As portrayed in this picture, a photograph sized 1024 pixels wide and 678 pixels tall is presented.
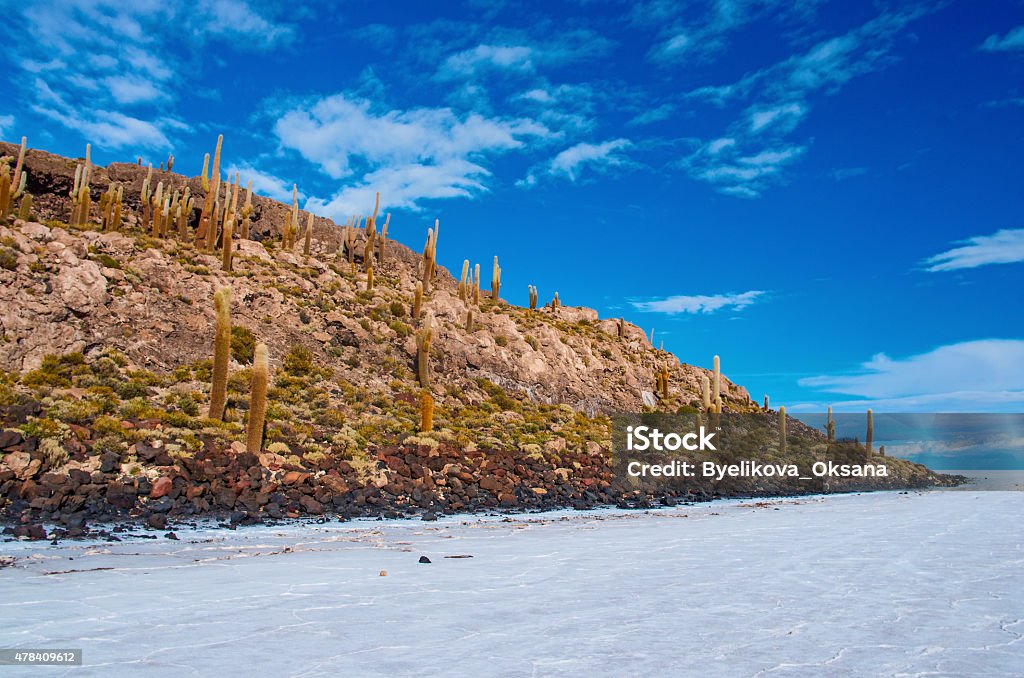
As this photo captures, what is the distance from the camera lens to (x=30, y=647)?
436 cm

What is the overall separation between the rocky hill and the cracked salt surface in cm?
661

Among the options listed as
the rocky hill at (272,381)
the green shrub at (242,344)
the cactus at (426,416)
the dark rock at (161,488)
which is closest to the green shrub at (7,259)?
the rocky hill at (272,381)

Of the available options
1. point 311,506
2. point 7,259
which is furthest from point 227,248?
point 311,506

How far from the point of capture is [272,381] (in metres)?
28.2

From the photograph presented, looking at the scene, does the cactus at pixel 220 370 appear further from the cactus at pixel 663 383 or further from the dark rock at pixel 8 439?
the cactus at pixel 663 383

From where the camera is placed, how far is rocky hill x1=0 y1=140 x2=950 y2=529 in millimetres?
17125

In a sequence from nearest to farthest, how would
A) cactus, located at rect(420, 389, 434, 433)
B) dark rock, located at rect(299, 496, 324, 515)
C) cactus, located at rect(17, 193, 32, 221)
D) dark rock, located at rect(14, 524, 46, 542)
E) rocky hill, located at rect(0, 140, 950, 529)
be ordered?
dark rock, located at rect(14, 524, 46, 542), dark rock, located at rect(299, 496, 324, 515), rocky hill, located at rect(0, 140, 950, 529), cactus, located at rect(420, 389, 434, 433), cactus, located at rect(17, 193, 32, 221)

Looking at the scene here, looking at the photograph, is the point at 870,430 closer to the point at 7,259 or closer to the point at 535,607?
the point at 535,607

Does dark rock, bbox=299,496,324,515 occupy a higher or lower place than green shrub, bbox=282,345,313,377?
lower

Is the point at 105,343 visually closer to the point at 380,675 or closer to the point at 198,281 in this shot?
the point at 198,281

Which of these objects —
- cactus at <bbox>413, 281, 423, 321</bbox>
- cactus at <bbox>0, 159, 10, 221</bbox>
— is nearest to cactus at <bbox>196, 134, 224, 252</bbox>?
cactus at <bbox>0, 159, 10, 221</bbox>

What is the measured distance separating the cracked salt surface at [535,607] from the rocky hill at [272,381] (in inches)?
260

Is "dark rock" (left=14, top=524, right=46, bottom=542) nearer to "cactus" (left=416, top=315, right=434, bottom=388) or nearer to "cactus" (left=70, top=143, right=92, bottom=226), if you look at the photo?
"cactus" (left=416, top=315, right=434, bottom=388)

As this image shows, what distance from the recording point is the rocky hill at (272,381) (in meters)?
17.1
